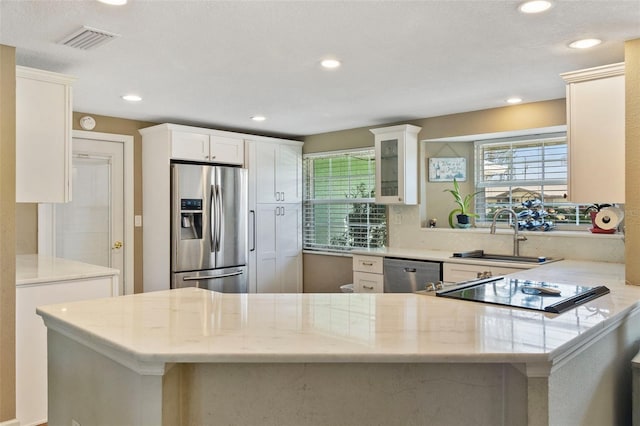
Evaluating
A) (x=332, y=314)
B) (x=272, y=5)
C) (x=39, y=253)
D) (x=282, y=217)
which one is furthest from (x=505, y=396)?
(x=282, y=217)

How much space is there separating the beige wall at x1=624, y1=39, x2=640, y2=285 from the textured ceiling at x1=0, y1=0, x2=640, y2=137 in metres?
0.17

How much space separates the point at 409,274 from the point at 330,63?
6.68 feet

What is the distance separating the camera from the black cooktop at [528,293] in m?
1.85

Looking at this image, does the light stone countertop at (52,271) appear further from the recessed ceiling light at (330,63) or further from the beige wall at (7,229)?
the recessed ceiling light at (330,63)

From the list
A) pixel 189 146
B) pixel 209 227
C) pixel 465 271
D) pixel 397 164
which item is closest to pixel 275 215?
pixel 209 227

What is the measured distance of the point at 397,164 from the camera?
4.72 m

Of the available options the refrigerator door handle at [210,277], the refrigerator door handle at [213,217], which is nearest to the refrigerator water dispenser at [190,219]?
the refrigerator door handle at [213,217]

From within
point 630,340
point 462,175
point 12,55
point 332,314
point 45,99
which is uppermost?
point 12,55

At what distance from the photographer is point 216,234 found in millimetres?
4828

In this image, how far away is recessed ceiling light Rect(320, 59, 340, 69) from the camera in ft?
9.51

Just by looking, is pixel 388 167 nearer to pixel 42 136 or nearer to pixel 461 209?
pixel 461 209

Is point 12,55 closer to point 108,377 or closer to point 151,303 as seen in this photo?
point 151,303

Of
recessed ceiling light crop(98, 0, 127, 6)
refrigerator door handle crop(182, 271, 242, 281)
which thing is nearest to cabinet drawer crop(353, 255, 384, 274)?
refrigerator door handle crop(182, 271, 242, 281)

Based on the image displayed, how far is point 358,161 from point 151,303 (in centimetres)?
392
